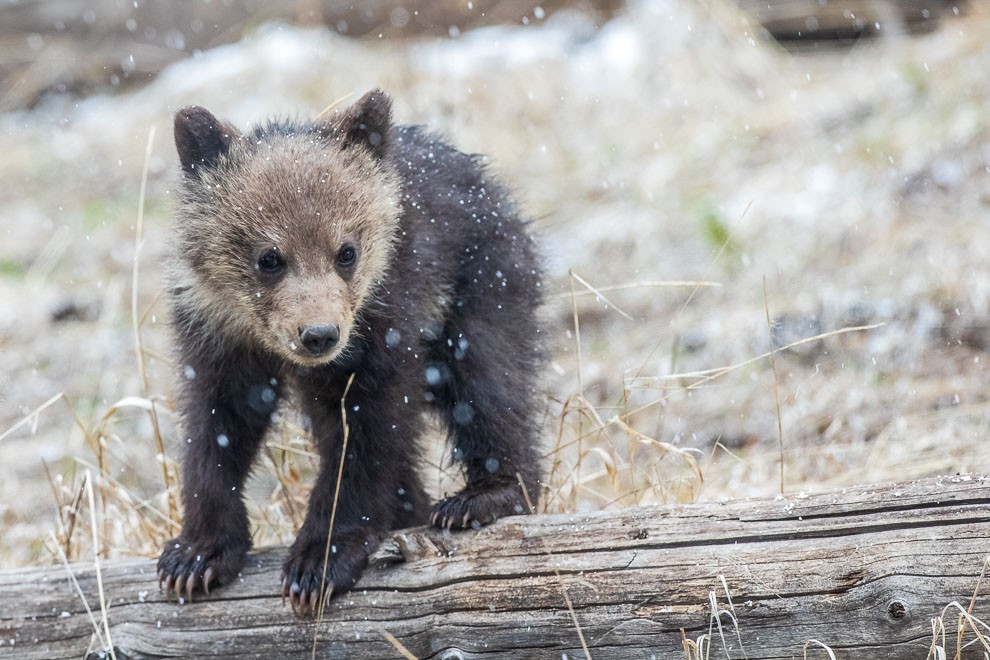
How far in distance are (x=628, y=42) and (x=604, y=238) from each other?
4668 mm

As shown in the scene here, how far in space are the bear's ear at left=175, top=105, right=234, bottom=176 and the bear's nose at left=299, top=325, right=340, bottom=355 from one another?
0.92 metres

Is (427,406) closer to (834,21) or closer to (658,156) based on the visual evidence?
(658,156)

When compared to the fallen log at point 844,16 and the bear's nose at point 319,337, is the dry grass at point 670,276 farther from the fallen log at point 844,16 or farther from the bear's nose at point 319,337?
the bear's nose at point 319,337

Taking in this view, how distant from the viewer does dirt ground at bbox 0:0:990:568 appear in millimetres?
5633

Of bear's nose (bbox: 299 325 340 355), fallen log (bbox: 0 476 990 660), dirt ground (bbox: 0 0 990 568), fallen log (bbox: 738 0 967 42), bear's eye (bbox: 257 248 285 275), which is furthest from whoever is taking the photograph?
fallen log (bbox: 738 0 967 42)

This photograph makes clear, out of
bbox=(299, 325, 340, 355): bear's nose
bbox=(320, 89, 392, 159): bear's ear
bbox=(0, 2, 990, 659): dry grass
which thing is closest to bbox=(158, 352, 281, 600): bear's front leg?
bbox=(0, 2, 990, 659): dry grass

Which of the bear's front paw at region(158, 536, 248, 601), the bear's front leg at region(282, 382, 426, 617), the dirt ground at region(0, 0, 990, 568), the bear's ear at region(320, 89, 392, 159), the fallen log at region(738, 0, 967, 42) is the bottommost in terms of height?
the dirt ground at region(0, 0, 990, 568)

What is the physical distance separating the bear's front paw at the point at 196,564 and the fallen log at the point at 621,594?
57 millimetres

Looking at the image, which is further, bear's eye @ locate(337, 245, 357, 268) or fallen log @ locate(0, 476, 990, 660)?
bear's eye @ locate(337, 245, 357, 268)

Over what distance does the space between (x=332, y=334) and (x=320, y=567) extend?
2.83 ft

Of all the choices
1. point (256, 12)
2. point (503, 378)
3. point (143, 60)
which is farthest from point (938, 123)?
point (143, 60)

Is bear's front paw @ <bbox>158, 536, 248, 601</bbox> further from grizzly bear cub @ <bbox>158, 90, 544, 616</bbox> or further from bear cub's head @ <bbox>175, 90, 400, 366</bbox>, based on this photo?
bear cub's head @ <bbox>175, 90, 400, 366</bbox>

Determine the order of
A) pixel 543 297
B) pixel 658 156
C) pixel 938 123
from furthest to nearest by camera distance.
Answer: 1. pixel 658 156
2. pixel 938 123
3. pixel 543 297

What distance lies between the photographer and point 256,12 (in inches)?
531
